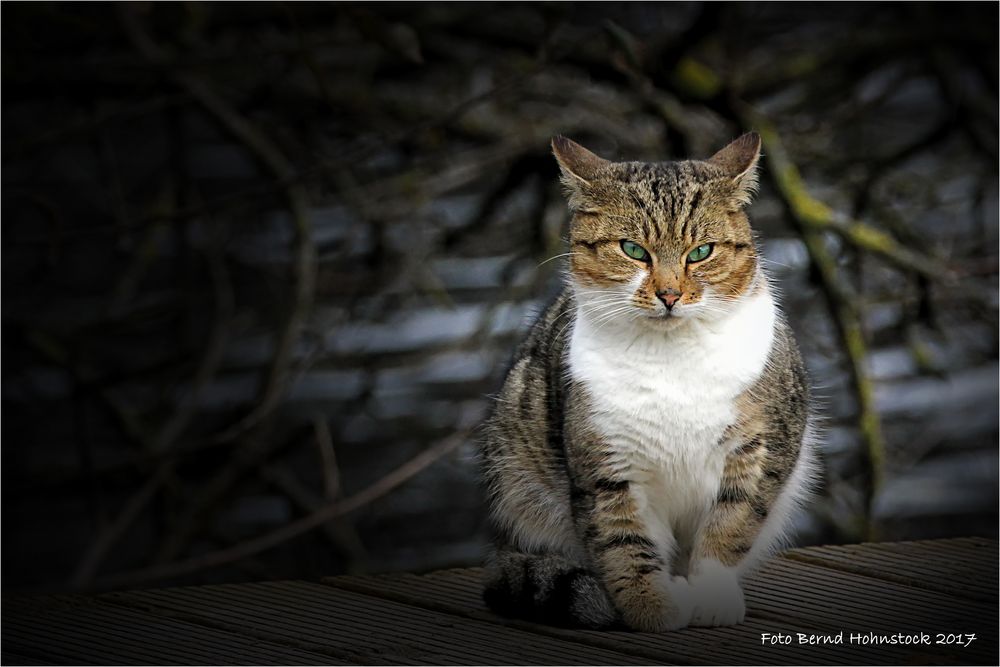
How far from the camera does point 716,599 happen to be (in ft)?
7.25

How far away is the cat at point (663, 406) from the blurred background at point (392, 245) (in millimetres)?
1398

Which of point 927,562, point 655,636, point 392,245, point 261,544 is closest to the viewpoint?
point 655,636

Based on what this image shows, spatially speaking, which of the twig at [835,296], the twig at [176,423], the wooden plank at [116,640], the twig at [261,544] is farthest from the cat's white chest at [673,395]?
the twig at [176,423]

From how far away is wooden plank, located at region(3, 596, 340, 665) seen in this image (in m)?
2.06

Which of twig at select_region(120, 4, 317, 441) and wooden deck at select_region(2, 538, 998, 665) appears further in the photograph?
twig at select_region(120, 4, 317, 441)

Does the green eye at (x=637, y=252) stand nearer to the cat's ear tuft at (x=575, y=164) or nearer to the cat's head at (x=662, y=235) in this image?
the cat's head at (x=662, y=235)

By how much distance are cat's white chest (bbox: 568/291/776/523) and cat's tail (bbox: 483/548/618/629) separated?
0.65 ft

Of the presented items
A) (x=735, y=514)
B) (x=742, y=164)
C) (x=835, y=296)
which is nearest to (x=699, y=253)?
(x=742, y=164)

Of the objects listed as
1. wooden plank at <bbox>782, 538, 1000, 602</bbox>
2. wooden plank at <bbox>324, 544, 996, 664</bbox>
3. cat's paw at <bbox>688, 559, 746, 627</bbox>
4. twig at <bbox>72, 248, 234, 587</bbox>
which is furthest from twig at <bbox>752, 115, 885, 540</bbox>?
twig at <bbox>72, 248, 234, 587</bbox>

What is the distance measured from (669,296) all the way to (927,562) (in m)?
0.84

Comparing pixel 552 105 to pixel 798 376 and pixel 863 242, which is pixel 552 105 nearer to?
pixel 863 242

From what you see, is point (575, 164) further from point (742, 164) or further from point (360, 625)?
point (360, 625)

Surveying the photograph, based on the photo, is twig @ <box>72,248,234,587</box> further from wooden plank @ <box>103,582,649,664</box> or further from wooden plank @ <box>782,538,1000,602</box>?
wooden plank @ <box>782,538,1000,602</box>

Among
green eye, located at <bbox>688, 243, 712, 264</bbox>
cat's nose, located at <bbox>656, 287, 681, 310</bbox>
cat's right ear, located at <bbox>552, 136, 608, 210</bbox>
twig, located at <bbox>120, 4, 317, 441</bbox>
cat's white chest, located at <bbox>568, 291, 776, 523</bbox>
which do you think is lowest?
cat's white chest, located at <bbox>568, 291, 776, 523</bbox>
